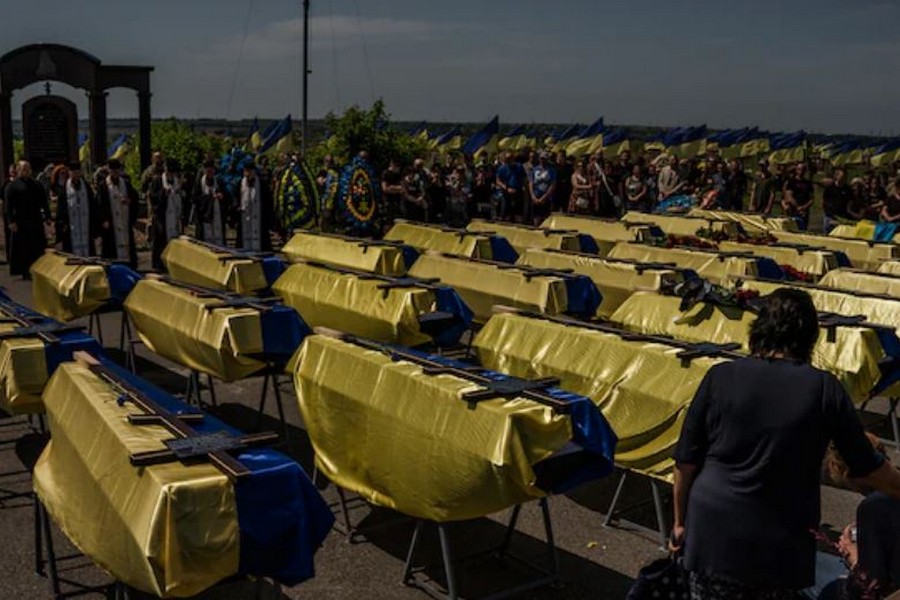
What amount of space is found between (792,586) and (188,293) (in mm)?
6116

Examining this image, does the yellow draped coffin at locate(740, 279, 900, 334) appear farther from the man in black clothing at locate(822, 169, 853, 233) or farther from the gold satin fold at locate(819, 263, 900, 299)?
the man in black clothing at locate(822, 169, 853, 233)

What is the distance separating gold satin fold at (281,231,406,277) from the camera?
12422mm

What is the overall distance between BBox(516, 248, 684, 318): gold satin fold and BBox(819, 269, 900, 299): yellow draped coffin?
1911 mm

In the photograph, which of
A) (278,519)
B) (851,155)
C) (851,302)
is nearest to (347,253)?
(851,302)

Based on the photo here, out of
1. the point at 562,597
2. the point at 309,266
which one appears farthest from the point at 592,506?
the point at 309,266

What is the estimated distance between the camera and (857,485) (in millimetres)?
3766

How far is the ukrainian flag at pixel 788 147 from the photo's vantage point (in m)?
43.2

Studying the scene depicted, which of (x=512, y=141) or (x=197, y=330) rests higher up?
(x=512, y=141)

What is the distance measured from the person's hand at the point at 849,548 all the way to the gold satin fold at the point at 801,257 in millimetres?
8938

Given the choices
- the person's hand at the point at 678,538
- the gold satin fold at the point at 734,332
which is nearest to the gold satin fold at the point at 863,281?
the gold satin fold at the point at 734,332

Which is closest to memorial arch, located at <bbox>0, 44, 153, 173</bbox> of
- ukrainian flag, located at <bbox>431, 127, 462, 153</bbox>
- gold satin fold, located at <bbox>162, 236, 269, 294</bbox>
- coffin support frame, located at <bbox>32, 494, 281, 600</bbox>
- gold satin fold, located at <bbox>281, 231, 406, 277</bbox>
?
gold satin fold, located at <bbox>281, 231, 406, 277</bbox>

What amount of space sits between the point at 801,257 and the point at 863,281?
75.8 inches

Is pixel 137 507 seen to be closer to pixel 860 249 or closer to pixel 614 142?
pixel 860 249

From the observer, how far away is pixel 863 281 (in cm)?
1108
